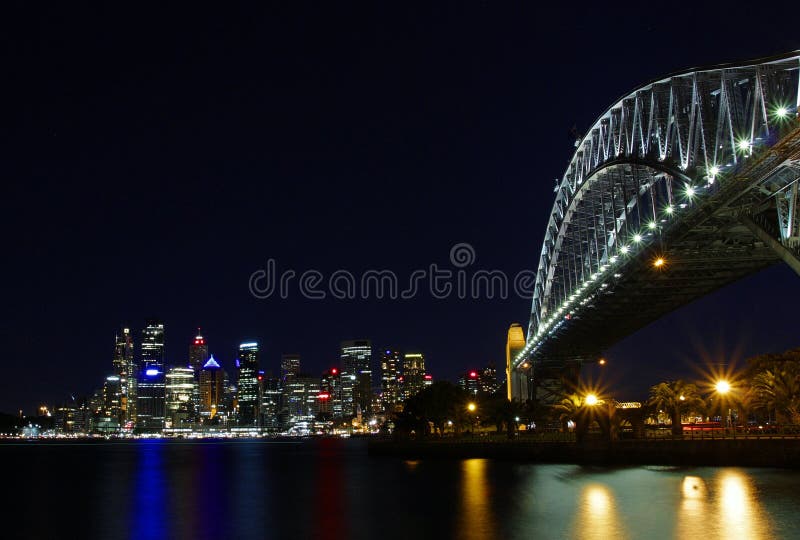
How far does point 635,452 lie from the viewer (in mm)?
55812

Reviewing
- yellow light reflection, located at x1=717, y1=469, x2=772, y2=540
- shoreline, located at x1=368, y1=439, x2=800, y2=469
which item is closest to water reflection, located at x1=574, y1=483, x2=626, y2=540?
yellow light reflection, located at x1=717, y1=469, x2=772, y2=540

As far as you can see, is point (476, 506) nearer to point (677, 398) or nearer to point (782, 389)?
point (782, 389)

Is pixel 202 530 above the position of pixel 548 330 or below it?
below

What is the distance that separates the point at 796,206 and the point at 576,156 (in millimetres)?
39676

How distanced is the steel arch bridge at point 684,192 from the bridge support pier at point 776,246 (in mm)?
84

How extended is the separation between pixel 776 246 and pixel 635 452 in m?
24.6

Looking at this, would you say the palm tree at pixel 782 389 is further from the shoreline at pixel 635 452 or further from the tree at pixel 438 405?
the tree at pixel 438 405

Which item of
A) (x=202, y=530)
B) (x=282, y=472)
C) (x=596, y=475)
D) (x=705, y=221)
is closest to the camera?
(x=202, y=530)

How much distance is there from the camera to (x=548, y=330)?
8369cm

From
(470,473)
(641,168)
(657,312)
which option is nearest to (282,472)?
(470,473)

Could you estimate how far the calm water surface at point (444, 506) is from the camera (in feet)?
101

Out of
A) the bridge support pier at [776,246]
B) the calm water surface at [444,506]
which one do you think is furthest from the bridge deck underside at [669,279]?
the calm water surface at [444,506]

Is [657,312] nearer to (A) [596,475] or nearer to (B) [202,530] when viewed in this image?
(A) [596,475]

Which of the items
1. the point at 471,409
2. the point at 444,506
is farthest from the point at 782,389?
the point at 471,409
